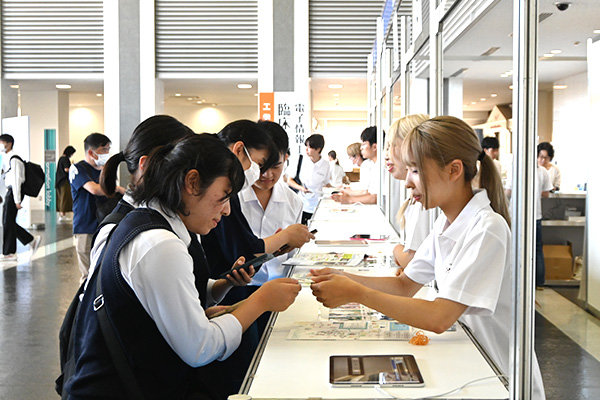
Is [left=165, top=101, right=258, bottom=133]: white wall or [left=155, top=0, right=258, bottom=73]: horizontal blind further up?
[left=155, top=0, right=258, bottom=73]: horizontal blind

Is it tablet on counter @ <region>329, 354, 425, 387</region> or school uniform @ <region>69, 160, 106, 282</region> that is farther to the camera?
school uniform @ <region>69, 160, 106, 282</region>

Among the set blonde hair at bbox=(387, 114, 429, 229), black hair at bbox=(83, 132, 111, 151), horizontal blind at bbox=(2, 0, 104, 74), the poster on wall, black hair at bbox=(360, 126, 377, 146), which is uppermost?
horizontal blind at bbox=(2, 0, 104, 74)

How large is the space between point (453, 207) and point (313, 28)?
1097cm

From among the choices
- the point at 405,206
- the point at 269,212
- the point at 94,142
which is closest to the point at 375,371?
the point at 405,206

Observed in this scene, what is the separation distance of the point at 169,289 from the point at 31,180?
7.82 meters

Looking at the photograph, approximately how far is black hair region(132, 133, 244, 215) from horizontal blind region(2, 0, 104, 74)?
1176cm

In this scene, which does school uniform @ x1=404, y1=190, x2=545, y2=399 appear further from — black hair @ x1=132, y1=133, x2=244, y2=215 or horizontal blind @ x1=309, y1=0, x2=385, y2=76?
horizontal blind @ x1=309, y1=0, x2=385, y2=76

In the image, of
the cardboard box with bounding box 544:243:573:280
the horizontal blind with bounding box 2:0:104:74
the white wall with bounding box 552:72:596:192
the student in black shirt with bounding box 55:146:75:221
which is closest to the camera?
the cardboard box with bounding box 544:243:573:280

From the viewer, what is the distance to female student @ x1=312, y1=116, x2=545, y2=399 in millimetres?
1883

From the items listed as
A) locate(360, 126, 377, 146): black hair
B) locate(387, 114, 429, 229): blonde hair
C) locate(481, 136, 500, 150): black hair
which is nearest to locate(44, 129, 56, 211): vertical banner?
locate(360, 126, 377, 146): black hair

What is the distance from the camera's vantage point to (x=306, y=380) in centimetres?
171

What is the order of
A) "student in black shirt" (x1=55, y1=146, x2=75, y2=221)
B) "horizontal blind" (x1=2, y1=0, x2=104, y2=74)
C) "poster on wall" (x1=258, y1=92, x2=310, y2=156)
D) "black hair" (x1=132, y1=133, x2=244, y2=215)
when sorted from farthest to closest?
"student in black shirt" (x1=55, y1=146, x2=75, y2=221) → "horizontal blind" (x1=2, y1=0, x2=104, y2=74) → "poster on wall" (x1=258, y1=92, x2=310, y2=156) → "black hair" (x1=132, y1=133, x2=244, y2=215)

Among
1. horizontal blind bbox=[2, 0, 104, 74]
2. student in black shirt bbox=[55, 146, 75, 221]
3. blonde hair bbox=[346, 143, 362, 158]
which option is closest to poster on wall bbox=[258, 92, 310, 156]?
blonde hair bbox=[346, 143, 362, 158]

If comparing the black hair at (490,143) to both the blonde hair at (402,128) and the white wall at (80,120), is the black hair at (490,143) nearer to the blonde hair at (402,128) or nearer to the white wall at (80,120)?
the blonde hair at (402,128)
